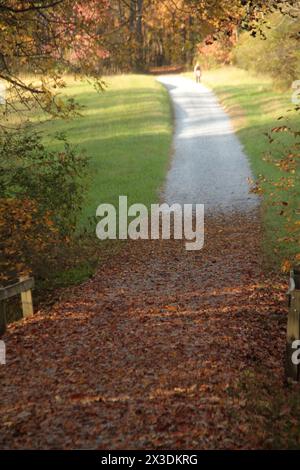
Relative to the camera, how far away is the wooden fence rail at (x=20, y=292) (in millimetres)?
8541

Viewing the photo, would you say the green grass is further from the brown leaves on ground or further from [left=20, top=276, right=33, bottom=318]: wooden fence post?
the brown leaves on ground

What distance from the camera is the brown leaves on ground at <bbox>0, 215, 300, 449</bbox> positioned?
5730 mm

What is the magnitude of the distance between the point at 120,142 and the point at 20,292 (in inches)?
822

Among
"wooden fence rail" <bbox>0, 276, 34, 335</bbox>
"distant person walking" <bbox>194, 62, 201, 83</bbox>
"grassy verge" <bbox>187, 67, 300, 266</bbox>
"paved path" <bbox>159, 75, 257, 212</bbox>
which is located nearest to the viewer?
"wooden fence rail" <bbox>0, 276, 34, 335</bbox>

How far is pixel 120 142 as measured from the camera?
29.1 meters

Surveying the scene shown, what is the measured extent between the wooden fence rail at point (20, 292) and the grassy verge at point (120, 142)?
1.72m

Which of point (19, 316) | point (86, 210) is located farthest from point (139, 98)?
point (19, 316)

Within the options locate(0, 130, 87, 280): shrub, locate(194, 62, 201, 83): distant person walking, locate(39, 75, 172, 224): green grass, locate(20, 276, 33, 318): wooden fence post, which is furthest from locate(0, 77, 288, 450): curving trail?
locate(194, 62, 201, 83): distant person walking

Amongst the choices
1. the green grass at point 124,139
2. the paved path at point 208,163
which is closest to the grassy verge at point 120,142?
the green grass at point 124,139

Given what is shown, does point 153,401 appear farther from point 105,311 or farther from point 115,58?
point 115,58

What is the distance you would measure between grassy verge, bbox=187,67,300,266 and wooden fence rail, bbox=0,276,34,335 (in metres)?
4.44

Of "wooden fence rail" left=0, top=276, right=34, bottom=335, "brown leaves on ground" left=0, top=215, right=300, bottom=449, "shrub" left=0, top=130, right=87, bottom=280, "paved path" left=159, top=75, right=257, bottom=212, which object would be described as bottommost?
"brown leaves on ground" left=0, top=215, right=300, bottom=449

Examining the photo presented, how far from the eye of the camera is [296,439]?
5621 millimetres

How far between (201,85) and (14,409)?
4845 cm
